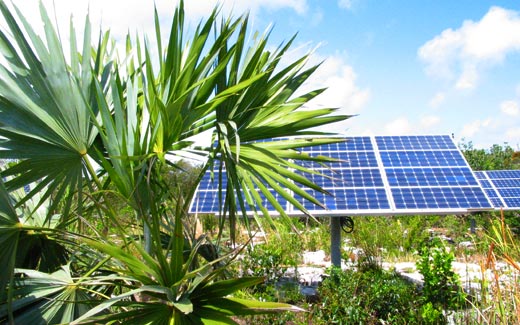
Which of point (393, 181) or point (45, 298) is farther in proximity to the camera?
point (393, 181)

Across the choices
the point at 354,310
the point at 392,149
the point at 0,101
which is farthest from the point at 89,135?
the point at 392,149

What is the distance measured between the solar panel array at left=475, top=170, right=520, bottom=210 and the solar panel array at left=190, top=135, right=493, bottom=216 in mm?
3882

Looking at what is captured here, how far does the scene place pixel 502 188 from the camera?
52.4 ft

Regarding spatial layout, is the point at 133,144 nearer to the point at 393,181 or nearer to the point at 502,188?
the point at 393,181

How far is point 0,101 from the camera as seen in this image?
11.4 ft

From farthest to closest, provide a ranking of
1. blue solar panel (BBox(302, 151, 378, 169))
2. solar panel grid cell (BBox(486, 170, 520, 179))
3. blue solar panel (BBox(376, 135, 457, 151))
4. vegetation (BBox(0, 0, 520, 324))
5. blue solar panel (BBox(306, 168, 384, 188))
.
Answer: solar panel grid cell (BBox(486, 170, 520, 179))
blue solar panel (BBox(376, 135, 457, 151))
blue solar panel (BBox(302, 151, 378, 169))
blue solar panel (BBox(306, 168, 384, 188))
vegetation (BBox(0, 0, 520, 324))

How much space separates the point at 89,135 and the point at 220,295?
5.57 feet

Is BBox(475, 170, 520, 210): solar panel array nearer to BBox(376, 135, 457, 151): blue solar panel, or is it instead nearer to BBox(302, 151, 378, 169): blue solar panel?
BBox(376, 135, 457, 151): blue solar panel

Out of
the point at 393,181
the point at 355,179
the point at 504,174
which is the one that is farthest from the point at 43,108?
the point at 504,174

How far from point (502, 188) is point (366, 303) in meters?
11.5

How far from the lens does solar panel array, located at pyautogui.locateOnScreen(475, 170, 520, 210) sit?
47.5ft

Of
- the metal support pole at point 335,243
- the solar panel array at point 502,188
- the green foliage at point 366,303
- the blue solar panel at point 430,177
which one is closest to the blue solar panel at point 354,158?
the blue solar panel at point 430,177

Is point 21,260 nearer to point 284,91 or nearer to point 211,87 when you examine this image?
point 211,87

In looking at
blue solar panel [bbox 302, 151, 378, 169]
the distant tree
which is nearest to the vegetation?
blue solar panel [bbox 302, 151, 378, 169]
